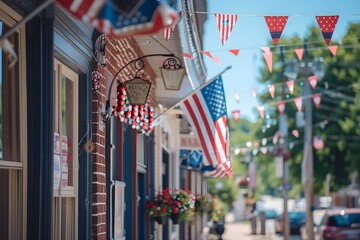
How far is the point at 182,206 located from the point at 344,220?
35.1 feet

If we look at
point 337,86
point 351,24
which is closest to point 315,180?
point 337,86

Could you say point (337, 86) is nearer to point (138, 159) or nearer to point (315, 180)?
point (315, 180)

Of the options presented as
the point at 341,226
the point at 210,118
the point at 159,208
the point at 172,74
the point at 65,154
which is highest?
the point at 172,74

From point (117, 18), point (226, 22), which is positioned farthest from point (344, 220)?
point (117, 18)

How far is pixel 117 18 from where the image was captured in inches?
169

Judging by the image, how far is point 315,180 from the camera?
47875mm

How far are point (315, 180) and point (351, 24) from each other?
9153mm

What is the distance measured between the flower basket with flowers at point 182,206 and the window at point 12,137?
758 centimetres

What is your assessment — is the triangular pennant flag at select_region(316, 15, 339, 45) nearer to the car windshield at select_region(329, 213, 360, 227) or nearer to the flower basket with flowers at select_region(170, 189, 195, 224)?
the flower basket with flowers at select_region(170, 189, 195, 224)

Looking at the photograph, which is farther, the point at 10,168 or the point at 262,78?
the point at 262,78

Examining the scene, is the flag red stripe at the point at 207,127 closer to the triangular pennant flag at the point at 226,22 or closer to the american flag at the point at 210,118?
the american flag at the point at 210,118

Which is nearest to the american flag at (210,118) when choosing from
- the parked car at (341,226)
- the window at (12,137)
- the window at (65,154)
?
the window at (65,154)

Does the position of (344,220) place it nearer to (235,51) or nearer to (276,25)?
(235,51)

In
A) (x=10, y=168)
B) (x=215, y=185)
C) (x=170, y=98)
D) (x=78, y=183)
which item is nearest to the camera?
(x=10, y=168)
